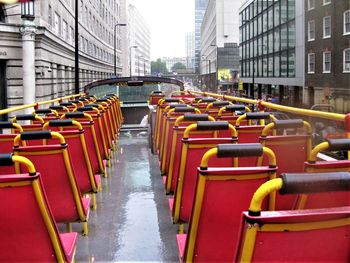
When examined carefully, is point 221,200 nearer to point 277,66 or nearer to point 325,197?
point 325,197

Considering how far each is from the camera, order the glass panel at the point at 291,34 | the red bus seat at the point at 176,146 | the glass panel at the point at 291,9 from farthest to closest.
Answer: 1. the glass panel at the point at 291,34
2. the glass panel at the point at 291,9
3. the red bus seat at the point at 176,146

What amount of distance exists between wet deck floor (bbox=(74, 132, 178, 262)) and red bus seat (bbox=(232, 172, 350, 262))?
2.65 meters

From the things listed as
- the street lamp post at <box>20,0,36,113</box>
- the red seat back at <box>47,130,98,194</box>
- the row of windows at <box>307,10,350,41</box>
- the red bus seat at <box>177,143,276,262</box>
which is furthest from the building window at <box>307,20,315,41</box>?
the red bus seat at <box>177,143,276,262</box>

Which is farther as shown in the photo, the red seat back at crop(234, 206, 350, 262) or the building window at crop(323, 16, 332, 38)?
the building window at crop(323, 16, 332, 38)

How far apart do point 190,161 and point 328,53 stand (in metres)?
44.3

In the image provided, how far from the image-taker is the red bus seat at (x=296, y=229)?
1862mm

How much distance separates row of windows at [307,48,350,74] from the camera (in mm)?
40500

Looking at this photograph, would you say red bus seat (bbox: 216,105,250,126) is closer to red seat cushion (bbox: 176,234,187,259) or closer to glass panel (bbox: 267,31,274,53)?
red seat cushion (bbox: 176,234,187,259)

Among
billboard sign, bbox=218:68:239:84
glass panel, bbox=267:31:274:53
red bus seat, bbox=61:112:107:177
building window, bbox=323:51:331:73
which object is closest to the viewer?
red bus seat, bbox=61:112:107:177

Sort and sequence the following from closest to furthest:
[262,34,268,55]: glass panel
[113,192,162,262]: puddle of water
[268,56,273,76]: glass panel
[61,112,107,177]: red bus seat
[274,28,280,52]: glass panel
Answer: [113,192,162,262]: puddle of water < [61,112,107,177]: red bus seat < [274,28,280,52]: glass panel < [268,56,273,76]: glass panel < [262,34,268,55]: glass panel

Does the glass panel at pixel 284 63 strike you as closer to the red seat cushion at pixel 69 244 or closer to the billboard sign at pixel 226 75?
the billboard sign at pixel 226 75

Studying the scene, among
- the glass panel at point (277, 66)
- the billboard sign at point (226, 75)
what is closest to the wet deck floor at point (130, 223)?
the glass panel at point (277, 66)

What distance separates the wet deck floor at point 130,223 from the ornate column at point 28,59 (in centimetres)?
1965

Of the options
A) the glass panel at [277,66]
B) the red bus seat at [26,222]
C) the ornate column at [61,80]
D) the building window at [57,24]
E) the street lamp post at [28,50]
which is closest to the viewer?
the red bus seat at [26,222]
